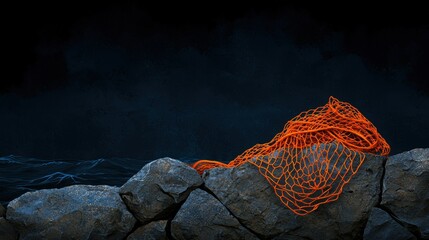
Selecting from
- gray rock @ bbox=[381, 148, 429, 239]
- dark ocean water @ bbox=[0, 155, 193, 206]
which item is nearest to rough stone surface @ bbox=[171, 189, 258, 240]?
gray rock @ bbox=[381, 148, 429, 239]

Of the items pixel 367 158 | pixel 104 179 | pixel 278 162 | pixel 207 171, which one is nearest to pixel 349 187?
pixel 367 158

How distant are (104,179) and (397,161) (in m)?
4.12

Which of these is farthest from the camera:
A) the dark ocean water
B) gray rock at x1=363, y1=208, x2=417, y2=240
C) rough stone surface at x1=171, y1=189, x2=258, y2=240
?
the dark ocean water

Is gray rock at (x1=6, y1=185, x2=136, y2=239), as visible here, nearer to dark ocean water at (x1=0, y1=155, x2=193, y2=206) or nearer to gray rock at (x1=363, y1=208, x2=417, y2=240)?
dark ocean water at (x1=0, y1=155, x2=193, y2=206)

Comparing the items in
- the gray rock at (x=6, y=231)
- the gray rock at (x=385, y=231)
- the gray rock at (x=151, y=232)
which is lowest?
the gray rock at (x=385, y=231)

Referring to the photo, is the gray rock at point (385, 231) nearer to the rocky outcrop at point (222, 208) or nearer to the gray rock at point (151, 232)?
the rocky outcrop at point (222, 208)

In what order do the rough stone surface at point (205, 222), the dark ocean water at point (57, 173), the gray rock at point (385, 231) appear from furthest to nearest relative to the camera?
the dark ocean water at point (57, 173) → the rough stone surface at point (205, 222) → the gray rock at point (385, 231)

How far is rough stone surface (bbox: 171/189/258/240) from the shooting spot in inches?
187

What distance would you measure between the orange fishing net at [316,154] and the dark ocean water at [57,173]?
8.20ft

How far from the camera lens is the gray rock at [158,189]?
4.81 m

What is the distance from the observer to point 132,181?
4.91m

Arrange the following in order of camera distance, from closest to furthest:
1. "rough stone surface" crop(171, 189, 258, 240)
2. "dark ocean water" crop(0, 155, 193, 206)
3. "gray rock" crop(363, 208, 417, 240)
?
"gray rock" crop(363, 208, 417, 240) → "rough stone surface" crop(171, 189, 258, 240) → "dark ocean water" crop(0, 155, 193, 206)

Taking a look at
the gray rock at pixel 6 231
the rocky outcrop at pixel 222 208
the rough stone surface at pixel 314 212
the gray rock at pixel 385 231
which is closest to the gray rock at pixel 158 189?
the rocky outcrop at pixel 222 208

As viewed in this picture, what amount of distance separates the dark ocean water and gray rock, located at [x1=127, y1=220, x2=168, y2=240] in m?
2.01
